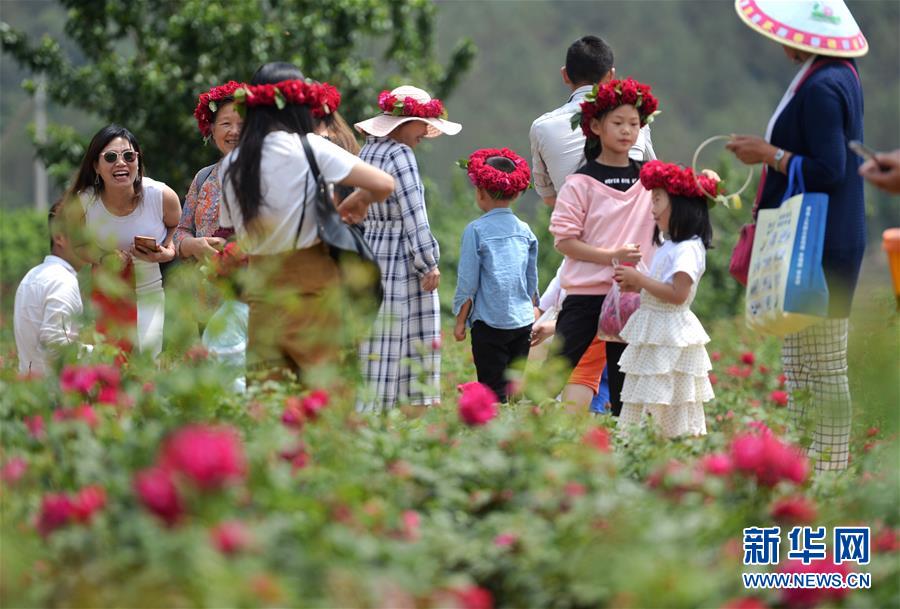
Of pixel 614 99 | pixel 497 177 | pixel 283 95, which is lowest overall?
pixel 497 177

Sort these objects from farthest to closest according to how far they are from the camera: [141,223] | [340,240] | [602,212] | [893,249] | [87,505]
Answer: [141,223]
[602,212]
[340,240]
[893,249]
[87,505]

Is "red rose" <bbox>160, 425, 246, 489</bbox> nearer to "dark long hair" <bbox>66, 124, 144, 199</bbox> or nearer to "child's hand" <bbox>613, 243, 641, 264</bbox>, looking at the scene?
"child's hand" <bbox>613, 243, 641, 264</bbox>

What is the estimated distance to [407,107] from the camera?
6117 millimetres

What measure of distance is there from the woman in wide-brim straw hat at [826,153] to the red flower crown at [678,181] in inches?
12.1

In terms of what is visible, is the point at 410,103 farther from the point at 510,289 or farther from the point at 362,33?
the point at 362,33

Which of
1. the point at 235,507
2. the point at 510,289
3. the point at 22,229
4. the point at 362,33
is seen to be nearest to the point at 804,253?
the point at 510,289

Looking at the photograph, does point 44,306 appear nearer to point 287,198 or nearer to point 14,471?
point 287,198

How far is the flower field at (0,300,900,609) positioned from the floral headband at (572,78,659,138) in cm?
183

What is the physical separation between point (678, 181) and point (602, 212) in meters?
0.52

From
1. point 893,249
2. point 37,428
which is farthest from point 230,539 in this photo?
point 893,249

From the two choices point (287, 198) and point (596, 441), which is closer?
point (596, 441)

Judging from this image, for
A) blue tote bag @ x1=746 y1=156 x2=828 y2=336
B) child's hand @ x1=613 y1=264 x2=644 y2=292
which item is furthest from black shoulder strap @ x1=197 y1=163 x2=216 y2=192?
blue tote bag @ x1=746 y1=156 x2=828 y2=336

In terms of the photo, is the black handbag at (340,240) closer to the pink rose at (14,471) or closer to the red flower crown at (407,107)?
the red flower crown at (407,107)

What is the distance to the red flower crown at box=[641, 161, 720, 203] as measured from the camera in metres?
5.25
